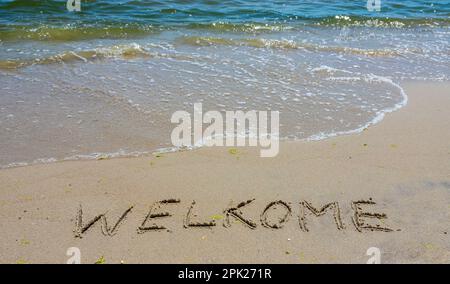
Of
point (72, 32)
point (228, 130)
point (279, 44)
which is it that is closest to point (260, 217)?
point (228, 130)

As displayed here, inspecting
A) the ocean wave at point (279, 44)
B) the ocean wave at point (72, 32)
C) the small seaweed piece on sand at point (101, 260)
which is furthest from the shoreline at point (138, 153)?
the ocean wave at point (72, 32)

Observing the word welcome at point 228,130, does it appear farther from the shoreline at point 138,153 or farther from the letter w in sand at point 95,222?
the letter w in sand at point 95,222

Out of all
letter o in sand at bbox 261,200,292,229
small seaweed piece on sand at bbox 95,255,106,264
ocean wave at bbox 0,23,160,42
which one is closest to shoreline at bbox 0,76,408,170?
letter o in sand at bbox 261,200,292,229

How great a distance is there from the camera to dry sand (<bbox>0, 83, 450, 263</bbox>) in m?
3.86

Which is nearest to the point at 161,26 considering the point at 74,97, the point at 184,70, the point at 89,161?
the point at 184,70

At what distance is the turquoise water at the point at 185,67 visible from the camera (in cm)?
588

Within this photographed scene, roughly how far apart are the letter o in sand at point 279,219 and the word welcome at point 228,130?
0.95 metres

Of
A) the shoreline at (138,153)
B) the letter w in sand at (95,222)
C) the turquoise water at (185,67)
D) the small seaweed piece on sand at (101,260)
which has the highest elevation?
the turquoise water at (185,67)

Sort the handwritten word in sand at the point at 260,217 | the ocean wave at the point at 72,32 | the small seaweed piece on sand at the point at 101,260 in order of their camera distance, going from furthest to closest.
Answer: the ocean wave at the point at 72,32 → the handwritten word in sand at the point at 260,217 → the small seaweed piece on sand at the point at 101,260

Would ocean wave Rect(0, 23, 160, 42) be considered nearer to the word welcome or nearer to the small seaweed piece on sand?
the word welcome

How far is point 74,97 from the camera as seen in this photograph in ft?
22.1

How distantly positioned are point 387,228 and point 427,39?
8.35 m
